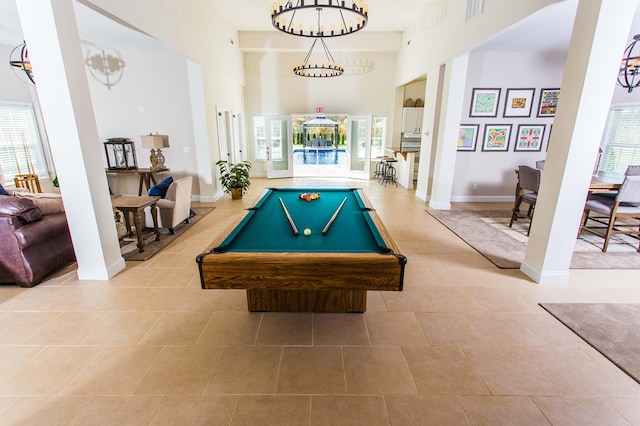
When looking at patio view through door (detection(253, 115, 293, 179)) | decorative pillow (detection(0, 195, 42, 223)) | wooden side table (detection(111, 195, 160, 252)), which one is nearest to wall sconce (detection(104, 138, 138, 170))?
wooden side table (detection(111, 195, 160, 252))

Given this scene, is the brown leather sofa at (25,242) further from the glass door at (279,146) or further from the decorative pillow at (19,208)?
the glass door at (279,146)

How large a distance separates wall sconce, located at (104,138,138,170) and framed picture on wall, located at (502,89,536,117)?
7.91 metres

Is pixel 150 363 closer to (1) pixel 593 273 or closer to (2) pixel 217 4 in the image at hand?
(1) pixel 593 273

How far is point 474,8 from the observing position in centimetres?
479

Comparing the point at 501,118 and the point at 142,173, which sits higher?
the point at 501,118

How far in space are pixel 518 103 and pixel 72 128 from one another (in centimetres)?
744

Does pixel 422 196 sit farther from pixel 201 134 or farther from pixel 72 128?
pixel 72 128

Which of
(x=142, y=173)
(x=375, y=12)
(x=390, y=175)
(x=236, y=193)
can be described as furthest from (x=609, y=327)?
(x=142, y=173)

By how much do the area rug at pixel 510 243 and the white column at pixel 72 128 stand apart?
473 centimetres

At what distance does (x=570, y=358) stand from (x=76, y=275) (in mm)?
4870

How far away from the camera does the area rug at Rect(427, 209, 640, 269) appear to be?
12.8ft

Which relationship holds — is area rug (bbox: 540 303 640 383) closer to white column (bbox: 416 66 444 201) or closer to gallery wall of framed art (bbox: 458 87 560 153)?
white column (bbox: 416 66 444 201)

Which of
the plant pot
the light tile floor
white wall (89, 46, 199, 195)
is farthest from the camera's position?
the plant pot

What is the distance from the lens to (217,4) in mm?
6621
